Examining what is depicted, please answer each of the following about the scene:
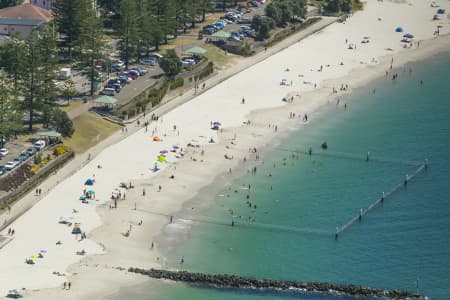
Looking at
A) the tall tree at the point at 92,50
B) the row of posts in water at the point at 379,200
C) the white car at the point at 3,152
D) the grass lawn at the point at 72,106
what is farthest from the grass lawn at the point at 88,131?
the row of posts in water at the point at 379,200

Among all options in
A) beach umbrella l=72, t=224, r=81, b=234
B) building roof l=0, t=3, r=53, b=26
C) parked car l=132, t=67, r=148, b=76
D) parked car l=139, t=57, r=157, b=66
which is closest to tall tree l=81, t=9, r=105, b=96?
parked car l=132, t=67, r=148, b=76

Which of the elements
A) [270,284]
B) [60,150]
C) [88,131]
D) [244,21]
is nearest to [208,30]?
[244,21]

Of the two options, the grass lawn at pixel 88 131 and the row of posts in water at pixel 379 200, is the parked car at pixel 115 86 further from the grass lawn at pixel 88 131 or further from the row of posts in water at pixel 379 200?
the row of posts in water at pixel 379 200

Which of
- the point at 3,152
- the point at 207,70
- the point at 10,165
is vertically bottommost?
the point at 207,70

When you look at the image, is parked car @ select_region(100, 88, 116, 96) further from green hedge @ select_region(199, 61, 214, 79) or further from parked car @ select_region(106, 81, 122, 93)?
green hedge @ select_region(199, 61, 214, 79)

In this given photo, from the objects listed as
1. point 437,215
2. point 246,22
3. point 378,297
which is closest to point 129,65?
point 246,22

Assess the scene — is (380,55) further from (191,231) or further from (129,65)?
(191,231)

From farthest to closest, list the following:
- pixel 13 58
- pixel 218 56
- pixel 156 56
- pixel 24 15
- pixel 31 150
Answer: pixel 218 56, pixel 24 15, pixel 156 56, pixel 13 58, pixel 31 150

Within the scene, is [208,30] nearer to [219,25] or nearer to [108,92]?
[219,25]
